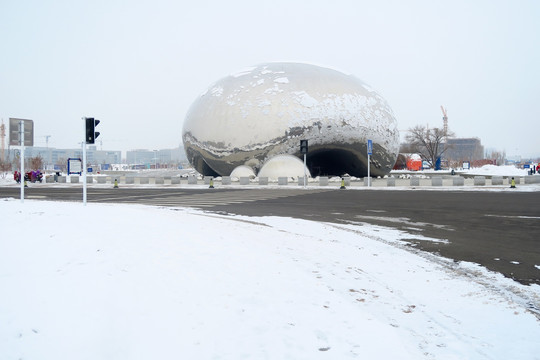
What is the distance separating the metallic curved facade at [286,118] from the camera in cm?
3619

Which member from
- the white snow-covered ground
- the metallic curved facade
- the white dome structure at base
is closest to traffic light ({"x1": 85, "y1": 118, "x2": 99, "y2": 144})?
the white snow-covered ground

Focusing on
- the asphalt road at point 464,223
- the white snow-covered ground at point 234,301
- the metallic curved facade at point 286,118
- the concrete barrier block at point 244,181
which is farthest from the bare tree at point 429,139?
the white snow-covered ground at point 234,301

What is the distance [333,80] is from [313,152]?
680 centimetres

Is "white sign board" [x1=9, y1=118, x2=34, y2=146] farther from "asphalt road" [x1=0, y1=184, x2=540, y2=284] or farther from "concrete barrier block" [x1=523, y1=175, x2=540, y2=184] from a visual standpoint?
"concrete barrier block" [x1=523, y1=175, x2=540, y2=184]

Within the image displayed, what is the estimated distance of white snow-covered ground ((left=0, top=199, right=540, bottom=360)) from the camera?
12.5 ft

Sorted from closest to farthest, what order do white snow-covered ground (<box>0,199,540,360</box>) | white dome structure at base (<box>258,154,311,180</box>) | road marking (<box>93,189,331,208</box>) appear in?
white snow-covered ground (<box>0,199,540,360</box>)
road marking (<box>93,189,331,208</box>)
white dome structure at base (<box>258,154,311,180</box>)

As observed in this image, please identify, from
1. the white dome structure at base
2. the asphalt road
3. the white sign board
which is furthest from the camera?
the white dome structure at base

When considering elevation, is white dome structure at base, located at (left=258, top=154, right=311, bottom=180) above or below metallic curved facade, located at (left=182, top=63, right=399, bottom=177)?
below

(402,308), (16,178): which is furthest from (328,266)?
(16,178)

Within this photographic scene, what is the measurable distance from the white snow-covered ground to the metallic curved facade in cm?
2893

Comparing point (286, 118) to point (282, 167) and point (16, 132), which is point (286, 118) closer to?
point (282, 167)

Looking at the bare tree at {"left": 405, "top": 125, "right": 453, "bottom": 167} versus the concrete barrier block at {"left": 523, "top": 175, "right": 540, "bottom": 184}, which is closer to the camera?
Answer: the concrete barrier block at {"left": 523, "top": 175, "right": 540, "bottom": 184}

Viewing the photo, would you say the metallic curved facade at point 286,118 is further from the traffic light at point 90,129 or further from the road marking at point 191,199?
the traffic light at point 90,129

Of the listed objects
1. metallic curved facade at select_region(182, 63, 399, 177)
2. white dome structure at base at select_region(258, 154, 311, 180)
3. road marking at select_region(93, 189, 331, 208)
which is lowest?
road marking at select_region(93, 189, 331, 208)
